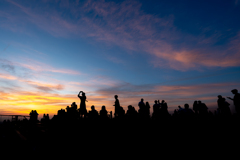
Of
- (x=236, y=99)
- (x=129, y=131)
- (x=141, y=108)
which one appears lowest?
(x=129, y=131)

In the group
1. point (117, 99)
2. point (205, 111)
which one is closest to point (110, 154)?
point (117, 99)

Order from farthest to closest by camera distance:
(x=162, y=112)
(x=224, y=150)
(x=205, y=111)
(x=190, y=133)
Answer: (x=162, y=112), (x=205, y=111), (x=190, y=133), (x=224, y=150)

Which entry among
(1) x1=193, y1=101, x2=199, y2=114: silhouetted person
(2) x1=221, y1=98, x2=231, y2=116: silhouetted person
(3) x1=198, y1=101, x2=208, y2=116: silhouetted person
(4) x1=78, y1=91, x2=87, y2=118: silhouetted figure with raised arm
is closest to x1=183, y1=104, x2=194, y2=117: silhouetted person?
(2) x1=221, y1=98, x2=231, y2=116: silhouetted person

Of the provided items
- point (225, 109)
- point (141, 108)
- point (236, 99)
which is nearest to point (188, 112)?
point (236, 99)

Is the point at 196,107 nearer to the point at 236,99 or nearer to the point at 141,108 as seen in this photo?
the point at 236,99

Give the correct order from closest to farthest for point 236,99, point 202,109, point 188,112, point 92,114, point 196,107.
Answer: point 236,99 → point 188,112 → point 202,109 → point 196,107 → point 92,114

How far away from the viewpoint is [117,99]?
1350 cm

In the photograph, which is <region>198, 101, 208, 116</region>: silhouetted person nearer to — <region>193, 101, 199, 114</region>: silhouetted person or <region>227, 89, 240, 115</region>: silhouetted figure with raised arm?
<region>193, 101, 199, 114</region>: silhouetted person

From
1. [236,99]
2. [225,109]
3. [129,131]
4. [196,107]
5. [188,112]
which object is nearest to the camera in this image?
[129,131]

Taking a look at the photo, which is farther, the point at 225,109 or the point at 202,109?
the point at 202,109

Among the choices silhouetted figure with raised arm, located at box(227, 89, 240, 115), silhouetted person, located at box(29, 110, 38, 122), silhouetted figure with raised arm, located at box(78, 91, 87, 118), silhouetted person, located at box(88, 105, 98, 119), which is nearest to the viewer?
silhouetted figure with raised arm, located at box(227, 89, 240, 115)

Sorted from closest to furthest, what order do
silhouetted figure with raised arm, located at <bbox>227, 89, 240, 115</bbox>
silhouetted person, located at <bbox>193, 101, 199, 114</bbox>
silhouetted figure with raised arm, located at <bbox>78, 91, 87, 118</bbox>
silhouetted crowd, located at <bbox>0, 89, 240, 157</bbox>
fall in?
silhouetted crowd, located at <bbox>0, 89, 240, 157</bbox> < silhouetted figure with raised arm, located at <bbox>227, 89, 240, 115</bbox> < silhouetted figure with raised arm, located at <bbox>78, 91, 87, 118</bbox> < silhouetted person, located at <bbox>193, 101, 199, 114</bbox>

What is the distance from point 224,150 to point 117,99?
974 cm

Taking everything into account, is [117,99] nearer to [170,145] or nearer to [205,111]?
[170,145]
